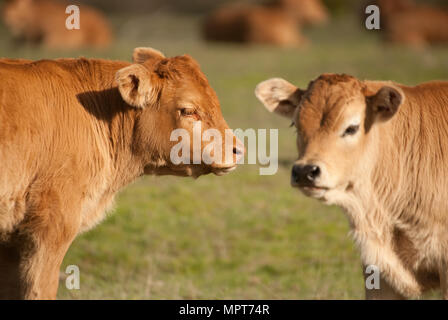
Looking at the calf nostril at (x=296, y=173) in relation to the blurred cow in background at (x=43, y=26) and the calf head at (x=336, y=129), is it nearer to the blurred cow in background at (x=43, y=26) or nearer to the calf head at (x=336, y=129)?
the calf head at (x=336, y=129)

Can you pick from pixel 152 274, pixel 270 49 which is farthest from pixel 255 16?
pixel 152 274

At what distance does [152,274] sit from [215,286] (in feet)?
2.58

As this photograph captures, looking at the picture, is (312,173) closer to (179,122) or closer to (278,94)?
(278,94)

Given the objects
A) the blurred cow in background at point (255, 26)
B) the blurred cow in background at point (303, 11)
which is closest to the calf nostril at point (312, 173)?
the blurred cow in background at point (255, 26)

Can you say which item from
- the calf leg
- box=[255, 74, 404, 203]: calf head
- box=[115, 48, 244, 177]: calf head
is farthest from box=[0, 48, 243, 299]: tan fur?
the calf leg

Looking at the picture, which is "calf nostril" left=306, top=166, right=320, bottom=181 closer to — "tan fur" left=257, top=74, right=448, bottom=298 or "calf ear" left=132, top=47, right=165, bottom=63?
"tan fur" left=257, top=74, right=448, bottom=298

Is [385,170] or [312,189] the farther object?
[385,170]

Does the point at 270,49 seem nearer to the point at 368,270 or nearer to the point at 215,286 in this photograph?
the point at 215,286

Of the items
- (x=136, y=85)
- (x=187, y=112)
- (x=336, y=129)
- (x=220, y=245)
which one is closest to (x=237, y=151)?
(x=187, y=112)

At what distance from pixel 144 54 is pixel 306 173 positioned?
80.3 inches

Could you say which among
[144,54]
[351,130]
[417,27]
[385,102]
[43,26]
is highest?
[417,27]

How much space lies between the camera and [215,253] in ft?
31.3

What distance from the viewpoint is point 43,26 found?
26.9 meters

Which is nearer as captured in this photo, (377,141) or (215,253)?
(377,141)
